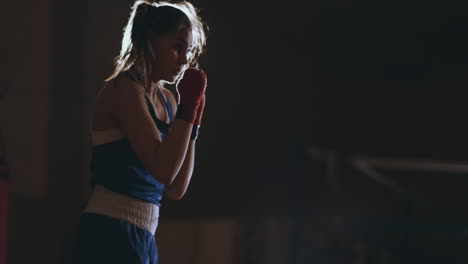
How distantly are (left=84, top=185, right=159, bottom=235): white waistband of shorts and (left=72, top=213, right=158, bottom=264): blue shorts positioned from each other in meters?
0.01

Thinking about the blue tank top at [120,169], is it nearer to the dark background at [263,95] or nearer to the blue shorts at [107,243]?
the blue shorts at [107,243]

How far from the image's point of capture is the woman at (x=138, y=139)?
1.16 m

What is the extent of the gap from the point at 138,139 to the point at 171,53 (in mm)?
207

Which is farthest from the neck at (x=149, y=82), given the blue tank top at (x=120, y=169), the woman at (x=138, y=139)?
the blue tank top at (x=120, y=169)

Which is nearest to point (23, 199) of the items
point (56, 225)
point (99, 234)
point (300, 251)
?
point (56, 225)

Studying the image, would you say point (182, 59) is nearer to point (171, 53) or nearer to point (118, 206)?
point (171, 53)

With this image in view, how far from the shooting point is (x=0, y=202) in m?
1.79

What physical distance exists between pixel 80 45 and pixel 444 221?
9.47 feet

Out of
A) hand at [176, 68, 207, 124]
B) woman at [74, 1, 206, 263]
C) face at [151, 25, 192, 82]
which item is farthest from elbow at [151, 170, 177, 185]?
face at [151, 25, 192, 82]

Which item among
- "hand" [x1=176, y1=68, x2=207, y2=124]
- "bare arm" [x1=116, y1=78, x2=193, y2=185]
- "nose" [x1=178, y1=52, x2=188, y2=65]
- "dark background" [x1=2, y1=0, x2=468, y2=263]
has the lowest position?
"dark background" [x1=2, y1=0, x2=468, y2=263]

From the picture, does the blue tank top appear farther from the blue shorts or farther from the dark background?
the dark background

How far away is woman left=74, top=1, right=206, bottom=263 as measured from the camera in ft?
3.81

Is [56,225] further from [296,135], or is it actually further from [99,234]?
[296,135]

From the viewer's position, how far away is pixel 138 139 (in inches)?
45.5
